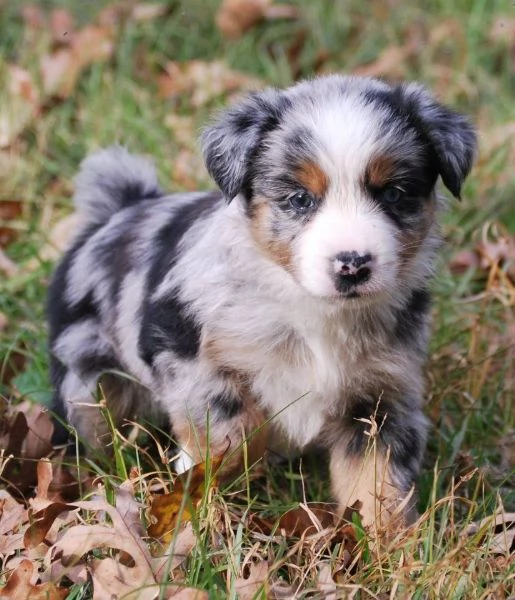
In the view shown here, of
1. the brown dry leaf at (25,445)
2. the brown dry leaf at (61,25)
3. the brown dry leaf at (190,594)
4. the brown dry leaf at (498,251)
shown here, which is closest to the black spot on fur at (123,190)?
the brown dry leaf at (25,445)

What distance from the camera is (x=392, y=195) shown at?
3.78 m

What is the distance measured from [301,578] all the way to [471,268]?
296 centimetres

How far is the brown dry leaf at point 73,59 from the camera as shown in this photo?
7.28 metres

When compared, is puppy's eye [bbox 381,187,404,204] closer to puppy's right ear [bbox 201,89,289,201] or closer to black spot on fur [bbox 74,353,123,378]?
puppy's right ear [bbox 201,89,289,201]

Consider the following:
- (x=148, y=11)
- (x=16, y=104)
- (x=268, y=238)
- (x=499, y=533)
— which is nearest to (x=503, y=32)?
(x=148, y=11)

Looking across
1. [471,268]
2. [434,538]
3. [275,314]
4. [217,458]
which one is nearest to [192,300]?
[275,314]

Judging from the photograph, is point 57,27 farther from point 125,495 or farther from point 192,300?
point 125,495

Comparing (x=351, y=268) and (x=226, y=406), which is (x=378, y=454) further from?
(x=351, y=268)

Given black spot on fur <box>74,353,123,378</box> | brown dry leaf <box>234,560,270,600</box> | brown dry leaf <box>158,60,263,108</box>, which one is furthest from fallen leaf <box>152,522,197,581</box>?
brown dry leaf <box>158,60,263,108</box>

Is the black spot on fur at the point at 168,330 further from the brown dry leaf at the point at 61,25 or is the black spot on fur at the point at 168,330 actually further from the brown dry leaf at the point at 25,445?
the brown dry leaf at the point at 61,25

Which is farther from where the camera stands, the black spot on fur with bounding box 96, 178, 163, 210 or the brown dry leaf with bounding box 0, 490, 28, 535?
the black spot on fur with bounding box 96, 178, 163, 210

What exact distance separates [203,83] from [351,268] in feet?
13.9

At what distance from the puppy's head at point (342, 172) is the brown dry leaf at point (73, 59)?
348cm

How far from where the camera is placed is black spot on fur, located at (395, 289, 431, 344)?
4.07 meters
